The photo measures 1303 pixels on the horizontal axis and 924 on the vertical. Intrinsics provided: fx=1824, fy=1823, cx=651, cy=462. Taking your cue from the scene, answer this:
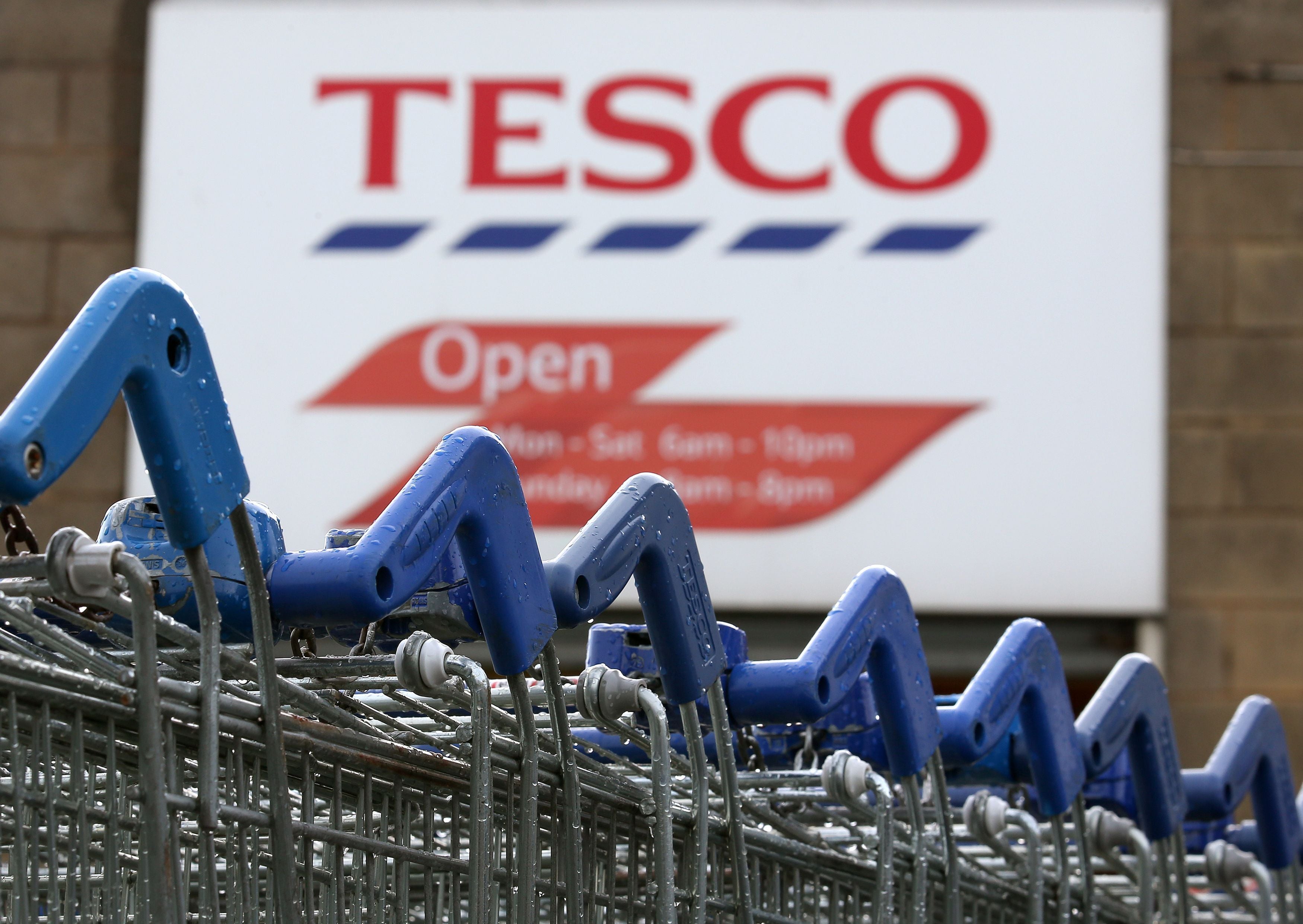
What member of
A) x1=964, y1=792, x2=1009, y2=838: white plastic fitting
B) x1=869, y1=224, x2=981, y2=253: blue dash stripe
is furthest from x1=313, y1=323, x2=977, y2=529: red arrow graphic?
x1=964, y1=792, x2=1009, y2=838: white plastic fitting

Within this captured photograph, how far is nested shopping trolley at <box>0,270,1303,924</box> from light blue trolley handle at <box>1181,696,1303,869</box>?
1.89 feet

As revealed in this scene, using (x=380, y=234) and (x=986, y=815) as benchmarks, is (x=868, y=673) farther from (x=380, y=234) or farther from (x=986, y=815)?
(x=380, y=234)

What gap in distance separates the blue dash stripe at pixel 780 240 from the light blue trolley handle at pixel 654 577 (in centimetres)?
570

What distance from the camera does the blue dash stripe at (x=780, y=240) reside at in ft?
25.5

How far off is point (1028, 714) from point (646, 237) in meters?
5.19

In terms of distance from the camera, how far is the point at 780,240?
7.79 meters

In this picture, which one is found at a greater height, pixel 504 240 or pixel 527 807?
pixel 504 240

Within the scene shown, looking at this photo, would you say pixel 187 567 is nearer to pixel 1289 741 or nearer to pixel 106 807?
pixel 106 807

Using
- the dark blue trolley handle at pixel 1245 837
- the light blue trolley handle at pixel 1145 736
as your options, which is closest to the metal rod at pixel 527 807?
the light blue trolley handle at pixel 1145 736

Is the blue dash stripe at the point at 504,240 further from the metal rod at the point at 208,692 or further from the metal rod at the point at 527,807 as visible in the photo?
the metal rod at the point at 208,692

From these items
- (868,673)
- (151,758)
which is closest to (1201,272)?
(868,673)

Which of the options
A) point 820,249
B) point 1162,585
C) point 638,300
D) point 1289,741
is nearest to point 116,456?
point 638,300

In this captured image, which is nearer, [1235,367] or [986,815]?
[986,815]

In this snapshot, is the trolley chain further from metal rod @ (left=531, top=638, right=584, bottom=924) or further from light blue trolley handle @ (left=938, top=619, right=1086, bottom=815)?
light blue trolley handle @ (left=938, top=619, right=1086, bottom=815)
